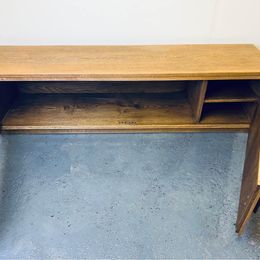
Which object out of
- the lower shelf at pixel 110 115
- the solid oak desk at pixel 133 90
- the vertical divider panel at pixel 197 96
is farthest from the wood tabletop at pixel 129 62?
the lower shelf at pixel 110 115

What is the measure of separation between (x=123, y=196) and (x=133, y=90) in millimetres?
629

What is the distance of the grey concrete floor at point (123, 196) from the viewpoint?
2.93 feet

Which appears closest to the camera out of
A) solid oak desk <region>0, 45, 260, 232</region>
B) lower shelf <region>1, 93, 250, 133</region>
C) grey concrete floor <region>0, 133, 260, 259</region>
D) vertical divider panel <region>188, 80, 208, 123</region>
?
grey concrete floor <region>0, 133, 260, 259</region>

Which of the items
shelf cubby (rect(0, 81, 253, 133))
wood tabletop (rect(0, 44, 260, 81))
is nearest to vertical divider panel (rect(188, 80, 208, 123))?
shelf cubby (rect(0, 81, 253, 133))

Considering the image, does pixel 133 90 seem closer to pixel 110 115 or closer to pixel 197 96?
pixel 110 115

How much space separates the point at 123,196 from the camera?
104 centimetres

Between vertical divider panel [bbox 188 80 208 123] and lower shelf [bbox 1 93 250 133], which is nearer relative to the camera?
vertical divider panel [bbox 188 80 208 123]

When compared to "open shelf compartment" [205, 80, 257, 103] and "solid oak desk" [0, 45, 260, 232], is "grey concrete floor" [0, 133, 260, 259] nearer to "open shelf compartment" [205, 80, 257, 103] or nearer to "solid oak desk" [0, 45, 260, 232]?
"solid oak desk" [0, 45, 260, 232]

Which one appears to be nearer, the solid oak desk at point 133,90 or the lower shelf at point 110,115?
the solid oak desk at point 133,90

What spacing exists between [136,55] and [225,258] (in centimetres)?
88
